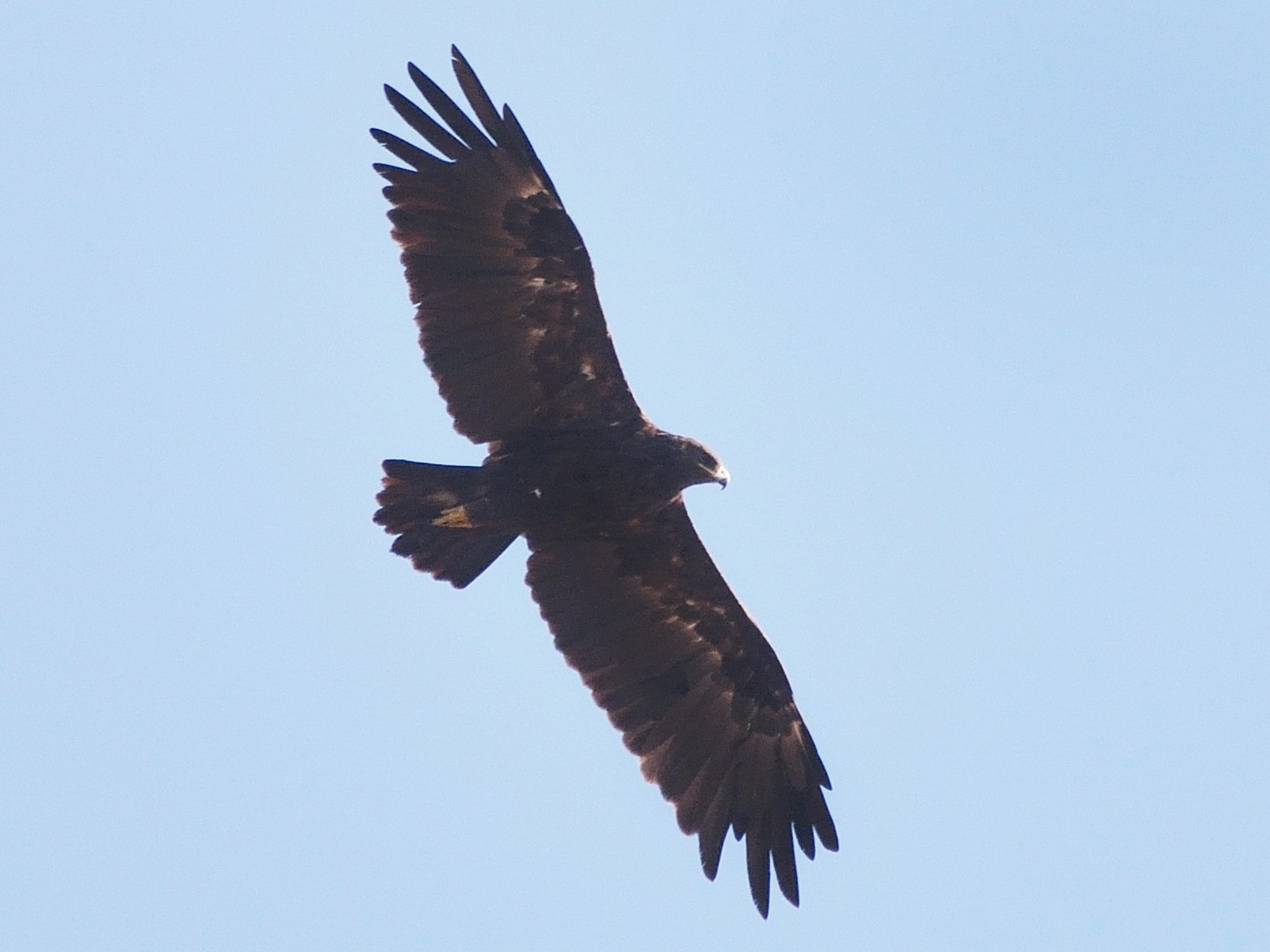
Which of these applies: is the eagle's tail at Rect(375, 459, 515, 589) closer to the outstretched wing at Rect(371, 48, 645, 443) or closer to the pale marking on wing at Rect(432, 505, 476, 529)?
the pale marking on wing at Rect(432, 505, 476, 529)

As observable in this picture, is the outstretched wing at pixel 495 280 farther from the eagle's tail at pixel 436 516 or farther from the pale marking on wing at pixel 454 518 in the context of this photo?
the pale marking on wing at pixel 454 518

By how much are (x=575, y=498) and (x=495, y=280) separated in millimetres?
1561

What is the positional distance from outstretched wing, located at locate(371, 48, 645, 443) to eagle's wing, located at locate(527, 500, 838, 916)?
3.19 feet

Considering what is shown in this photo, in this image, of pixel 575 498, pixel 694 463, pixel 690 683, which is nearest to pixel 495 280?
pixel 575 498

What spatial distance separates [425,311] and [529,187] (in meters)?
1.07

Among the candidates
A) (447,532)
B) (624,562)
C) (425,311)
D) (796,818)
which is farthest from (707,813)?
(425,311)

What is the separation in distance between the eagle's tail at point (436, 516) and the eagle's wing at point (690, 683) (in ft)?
2.09

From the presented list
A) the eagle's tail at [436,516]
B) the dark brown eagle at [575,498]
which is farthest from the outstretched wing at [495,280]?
the eagle's tail at [436,516]

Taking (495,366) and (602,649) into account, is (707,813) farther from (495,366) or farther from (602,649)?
(495,366)

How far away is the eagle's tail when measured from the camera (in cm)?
1230

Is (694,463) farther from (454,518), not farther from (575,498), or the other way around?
(454,518)

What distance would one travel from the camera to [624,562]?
516 inches

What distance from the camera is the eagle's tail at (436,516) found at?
12305 mm

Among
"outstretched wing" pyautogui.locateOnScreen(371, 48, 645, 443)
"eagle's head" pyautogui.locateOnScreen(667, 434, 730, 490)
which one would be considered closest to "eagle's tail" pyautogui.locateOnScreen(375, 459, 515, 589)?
"outstretched wing" pyautogui.locateOnScreen(371, 48, 645, 443)
